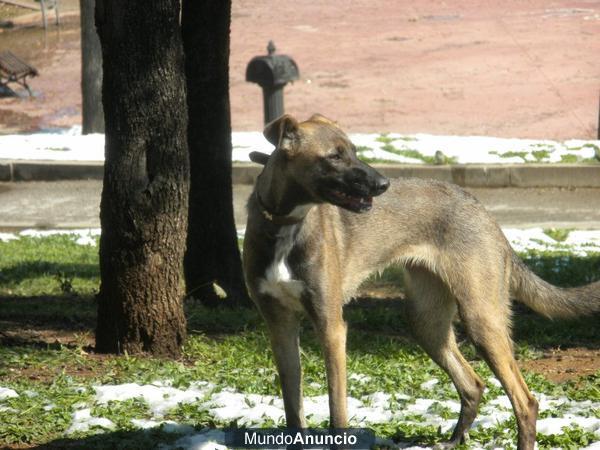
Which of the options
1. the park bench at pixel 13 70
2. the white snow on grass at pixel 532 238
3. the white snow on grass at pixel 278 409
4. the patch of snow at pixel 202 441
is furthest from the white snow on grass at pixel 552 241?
the park bench at pixel 13 70

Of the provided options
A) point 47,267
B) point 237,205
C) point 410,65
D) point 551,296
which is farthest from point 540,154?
point 410,65

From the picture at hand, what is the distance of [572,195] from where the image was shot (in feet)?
46.0

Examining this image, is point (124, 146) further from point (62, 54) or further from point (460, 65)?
point (62, 54)

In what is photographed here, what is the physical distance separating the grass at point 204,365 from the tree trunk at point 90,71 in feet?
27.4

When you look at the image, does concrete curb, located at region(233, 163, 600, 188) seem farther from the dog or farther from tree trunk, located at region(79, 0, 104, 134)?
the dog

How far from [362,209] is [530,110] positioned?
15688mm

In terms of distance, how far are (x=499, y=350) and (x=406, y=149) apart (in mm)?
9834

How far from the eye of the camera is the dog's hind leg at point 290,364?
5.68m

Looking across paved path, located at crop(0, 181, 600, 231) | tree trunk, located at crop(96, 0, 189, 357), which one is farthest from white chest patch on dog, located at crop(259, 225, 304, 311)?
paved path, located at crop(0, 181, 600, 231)

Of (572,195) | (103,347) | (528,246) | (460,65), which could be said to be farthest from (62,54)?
(103,347)

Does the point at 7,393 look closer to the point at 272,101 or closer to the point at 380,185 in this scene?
the point at 380,185

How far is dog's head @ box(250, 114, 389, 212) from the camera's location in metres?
5.26

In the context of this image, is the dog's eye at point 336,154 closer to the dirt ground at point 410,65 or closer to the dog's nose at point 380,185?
the dog's nose at point 380,185

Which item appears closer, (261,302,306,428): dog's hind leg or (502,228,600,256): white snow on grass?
(261,302,306,428): dog's hind leg
